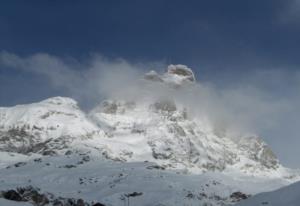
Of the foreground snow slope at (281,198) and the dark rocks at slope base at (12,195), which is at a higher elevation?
the dark rocks at slope base at (12,195)

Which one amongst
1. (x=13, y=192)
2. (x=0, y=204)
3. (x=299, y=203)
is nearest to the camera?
(x=299, y=203)

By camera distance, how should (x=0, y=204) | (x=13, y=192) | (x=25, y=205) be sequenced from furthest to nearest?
(x=13, y=192)
(x=25, y=205)
(x=0, y=204)

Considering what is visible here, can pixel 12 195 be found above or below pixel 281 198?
above

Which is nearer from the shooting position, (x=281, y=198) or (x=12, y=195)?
(x=281, y=198)

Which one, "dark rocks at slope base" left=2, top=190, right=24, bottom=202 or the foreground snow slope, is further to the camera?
"dark rocks at slope base" left=2, top=190, right=24, bottom=202

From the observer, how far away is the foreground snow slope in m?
61.2

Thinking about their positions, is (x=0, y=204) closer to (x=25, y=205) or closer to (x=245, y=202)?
(x=25, y=205)

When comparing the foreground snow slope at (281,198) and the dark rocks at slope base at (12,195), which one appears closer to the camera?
the foreground snow slope at (281,198)

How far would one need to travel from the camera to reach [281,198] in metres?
63.8

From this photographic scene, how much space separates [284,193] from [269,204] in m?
2.92

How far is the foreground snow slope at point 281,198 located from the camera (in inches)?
2408

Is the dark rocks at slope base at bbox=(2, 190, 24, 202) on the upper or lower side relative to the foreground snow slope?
upper

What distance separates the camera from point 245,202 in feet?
231

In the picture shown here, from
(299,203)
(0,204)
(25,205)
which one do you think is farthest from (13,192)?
(299,203)
